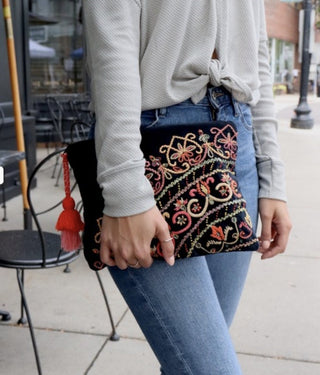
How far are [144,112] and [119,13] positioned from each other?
214 millimetres

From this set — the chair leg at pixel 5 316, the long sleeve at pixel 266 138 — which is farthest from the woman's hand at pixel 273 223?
the chair leg at pixel 5 316

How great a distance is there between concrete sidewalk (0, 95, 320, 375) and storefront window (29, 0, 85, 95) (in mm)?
7279

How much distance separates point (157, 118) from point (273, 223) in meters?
0.47

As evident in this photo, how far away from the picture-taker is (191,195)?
3.96ft

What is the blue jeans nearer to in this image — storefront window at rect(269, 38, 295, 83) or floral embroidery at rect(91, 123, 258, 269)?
floral embroidery at rect(91, 123, 258, 269)

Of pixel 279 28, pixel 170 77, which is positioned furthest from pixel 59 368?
pixel 279 28

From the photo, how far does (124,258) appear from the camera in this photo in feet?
3.80

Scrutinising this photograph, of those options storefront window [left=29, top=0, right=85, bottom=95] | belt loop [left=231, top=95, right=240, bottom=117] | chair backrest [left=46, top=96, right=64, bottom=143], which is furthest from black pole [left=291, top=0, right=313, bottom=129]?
belt loop [left=231, top=95, right=240, bottom=117]

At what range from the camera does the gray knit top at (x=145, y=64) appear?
1.16 metres

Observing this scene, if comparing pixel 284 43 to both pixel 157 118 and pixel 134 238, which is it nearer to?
pixel 157 118

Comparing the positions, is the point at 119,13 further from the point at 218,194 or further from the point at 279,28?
the point at 279,28

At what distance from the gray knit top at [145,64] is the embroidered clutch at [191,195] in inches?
2.3

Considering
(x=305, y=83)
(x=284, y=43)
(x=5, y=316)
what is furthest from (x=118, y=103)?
(x=284, y=43)

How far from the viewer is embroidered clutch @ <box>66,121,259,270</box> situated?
3.95ft
